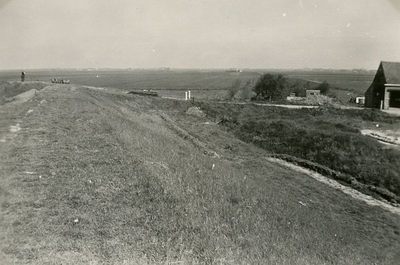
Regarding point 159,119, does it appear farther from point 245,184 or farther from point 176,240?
point 176,240

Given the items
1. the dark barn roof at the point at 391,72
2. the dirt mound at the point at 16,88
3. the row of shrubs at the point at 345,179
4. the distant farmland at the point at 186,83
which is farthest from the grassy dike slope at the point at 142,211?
the distant farmland at the point at 186,83

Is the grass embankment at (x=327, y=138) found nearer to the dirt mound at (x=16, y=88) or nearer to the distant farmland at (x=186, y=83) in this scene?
the dirt mound at (x=16, y=88)

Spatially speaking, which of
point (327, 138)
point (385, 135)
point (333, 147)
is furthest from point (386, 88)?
point (333, 147)

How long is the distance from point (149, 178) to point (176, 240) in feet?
8.55

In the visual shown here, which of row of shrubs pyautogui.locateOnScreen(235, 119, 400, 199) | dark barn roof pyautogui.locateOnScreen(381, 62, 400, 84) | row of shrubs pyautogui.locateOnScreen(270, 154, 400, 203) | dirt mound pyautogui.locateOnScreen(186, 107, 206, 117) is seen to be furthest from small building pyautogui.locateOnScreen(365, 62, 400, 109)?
dirt mound pyautogui.locateOnScreen(186, 107, 206, 117)

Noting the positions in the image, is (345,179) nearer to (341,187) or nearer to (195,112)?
(341,187)

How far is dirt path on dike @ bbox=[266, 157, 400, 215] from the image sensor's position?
12129mm

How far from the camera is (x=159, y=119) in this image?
23.8m

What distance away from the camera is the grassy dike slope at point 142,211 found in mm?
5023

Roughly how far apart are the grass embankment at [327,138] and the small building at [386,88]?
4057 millimetres

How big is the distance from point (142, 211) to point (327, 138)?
1743 centimetres

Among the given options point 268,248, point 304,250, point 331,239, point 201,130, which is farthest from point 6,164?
point 201,130

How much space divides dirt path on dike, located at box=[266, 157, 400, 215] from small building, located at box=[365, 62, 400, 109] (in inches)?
792

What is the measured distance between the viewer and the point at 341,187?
46.5ft
